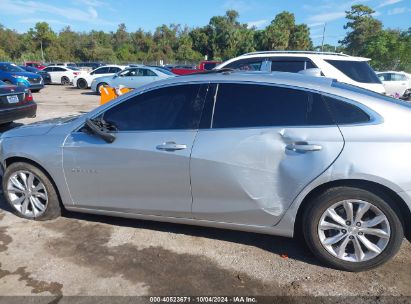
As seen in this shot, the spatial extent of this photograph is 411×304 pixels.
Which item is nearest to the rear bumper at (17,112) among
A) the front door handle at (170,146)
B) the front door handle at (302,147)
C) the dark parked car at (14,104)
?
the dark parked car at (14,104)

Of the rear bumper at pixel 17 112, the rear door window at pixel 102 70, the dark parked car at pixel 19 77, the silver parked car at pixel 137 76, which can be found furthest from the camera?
the rear door window at pixel 102 70

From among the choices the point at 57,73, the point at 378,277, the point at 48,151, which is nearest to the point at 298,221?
the point at 378,277

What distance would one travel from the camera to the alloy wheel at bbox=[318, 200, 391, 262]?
9.95 ft

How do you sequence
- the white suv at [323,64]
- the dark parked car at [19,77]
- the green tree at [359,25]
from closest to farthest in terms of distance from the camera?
the white suv at [323,64] < the dark parked car at [19,77] < the green tree at [359,25]

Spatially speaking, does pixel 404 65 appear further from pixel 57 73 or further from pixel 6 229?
pixel 6 229

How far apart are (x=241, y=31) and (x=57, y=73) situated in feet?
178

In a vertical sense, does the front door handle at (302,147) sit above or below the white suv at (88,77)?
above

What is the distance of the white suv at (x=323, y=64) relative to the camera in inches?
287

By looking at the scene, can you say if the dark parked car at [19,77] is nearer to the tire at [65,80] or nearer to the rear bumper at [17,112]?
the tire at [65,80]

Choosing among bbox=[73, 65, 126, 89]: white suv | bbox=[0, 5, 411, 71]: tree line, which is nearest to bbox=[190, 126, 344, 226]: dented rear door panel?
bbox=[73, 65, 126, 89]: white suv

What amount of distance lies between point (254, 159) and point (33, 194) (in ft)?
8.24

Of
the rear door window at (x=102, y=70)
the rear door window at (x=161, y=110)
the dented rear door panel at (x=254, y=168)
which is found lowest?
the rear door window at (x=102, y=70)

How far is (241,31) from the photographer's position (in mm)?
74625

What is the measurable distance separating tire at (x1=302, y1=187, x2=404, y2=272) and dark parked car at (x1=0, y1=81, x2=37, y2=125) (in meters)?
7.72
